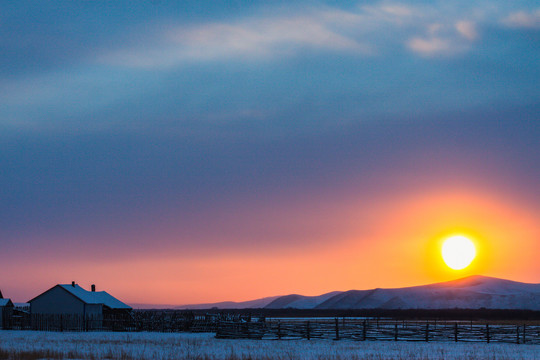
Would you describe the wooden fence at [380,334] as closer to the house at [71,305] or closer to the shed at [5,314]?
the house at [71,305]

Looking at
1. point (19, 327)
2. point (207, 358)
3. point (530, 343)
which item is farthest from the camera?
point (19, 327)

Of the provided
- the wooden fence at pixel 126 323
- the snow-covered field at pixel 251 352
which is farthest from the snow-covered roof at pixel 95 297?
the snow-covered field at pixel 251 352

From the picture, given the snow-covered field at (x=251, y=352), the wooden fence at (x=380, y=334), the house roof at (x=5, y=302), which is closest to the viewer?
the snow-covered field at (x=251, y=352)

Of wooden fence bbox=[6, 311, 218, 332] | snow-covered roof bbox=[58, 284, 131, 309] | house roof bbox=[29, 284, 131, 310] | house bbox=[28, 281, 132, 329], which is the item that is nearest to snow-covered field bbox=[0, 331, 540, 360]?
wooden fence bbox=[6, 311, 218, 332]

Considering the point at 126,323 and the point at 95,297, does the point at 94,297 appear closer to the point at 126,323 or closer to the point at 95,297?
the point at 95,297

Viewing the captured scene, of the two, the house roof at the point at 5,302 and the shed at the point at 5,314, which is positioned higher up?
the house roof at the point at 5,302

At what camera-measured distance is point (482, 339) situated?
51.7 metres

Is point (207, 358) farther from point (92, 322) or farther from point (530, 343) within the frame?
point (92, 322)

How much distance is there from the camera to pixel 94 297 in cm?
7606

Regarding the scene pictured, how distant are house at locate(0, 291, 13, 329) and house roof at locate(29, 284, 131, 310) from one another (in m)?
2.80

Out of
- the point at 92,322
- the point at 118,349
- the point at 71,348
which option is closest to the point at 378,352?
the point at 118,349

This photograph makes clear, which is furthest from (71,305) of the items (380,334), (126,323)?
(380,334)

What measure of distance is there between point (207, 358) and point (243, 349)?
7.71 meters

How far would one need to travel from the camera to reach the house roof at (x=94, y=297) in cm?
7356
